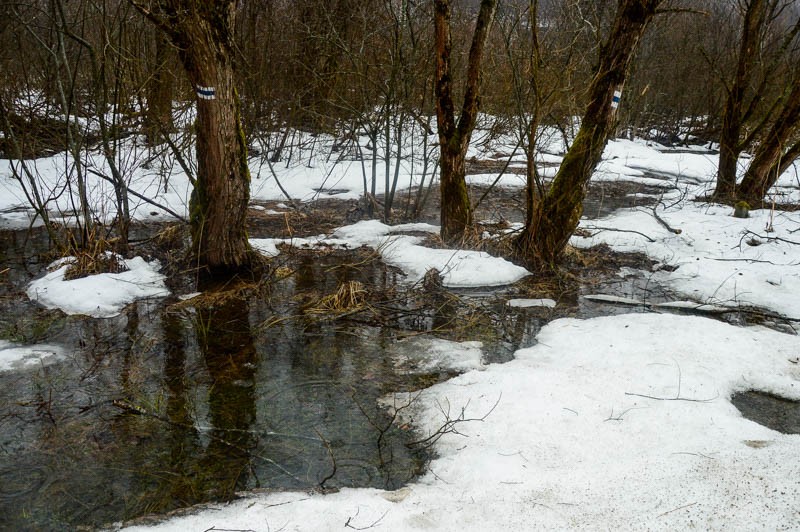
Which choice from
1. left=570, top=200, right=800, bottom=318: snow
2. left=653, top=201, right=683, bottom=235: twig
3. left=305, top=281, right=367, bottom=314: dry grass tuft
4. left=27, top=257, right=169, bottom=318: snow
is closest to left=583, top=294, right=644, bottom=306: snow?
left=570, top=200, right=800, bottom=318: snow

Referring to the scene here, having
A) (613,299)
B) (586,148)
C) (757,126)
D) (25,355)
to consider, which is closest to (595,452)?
(613,299)

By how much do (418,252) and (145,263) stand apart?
3.17 m

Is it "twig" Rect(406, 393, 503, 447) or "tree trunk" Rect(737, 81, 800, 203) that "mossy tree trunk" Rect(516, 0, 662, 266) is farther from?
"tree trunk" Rect(737, 81, 800, 203)

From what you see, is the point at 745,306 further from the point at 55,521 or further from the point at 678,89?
the point at 678,89

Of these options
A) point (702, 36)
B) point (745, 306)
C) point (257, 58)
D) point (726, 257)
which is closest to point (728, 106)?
point (726, 257)

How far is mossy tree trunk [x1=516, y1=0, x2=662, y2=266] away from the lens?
234 inches

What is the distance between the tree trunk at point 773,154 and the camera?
905cm

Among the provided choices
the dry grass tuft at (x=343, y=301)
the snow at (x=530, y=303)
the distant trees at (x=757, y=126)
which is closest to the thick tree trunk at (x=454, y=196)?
the snow at (x=530, y=303)

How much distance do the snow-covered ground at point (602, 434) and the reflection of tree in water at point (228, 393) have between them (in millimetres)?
338

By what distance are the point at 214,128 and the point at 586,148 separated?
3.85 metres

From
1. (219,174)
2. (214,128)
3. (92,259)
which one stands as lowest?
(92,259)

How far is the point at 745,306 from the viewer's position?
5.81 m

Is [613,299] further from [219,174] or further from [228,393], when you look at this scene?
[219,174]

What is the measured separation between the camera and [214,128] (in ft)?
19.0
